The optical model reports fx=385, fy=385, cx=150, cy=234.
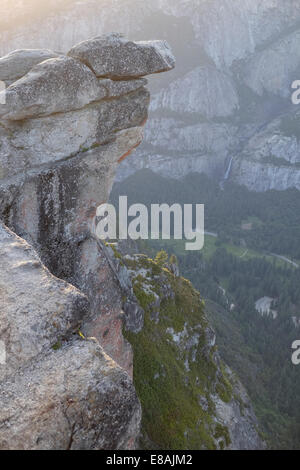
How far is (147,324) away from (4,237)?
18643 mm

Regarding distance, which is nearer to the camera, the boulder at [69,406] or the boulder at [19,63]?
the boulder at [69,406]

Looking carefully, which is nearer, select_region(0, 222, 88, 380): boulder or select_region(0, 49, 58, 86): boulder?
select_region(0, 222, 88, 380): boulder

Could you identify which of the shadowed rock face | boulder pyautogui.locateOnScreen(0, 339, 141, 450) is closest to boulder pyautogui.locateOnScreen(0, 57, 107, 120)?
the shadowed rock face

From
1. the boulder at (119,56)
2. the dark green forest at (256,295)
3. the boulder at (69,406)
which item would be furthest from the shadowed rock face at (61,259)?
the dark green forest at (256,295)

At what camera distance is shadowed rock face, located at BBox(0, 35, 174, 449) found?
935cm

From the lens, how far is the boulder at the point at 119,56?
1902 centimetres

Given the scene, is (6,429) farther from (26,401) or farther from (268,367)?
(268,367)

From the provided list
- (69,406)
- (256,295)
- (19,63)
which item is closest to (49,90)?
(19,63)

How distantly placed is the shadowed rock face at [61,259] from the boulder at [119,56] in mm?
162

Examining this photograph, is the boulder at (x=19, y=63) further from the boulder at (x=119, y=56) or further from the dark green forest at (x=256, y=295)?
the dark green forest at (x=256, y=295)

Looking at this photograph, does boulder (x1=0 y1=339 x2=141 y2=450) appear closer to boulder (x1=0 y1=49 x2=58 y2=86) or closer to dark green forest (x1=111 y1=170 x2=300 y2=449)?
boulder (x1=0 y1=49 x2=58 y2=86)

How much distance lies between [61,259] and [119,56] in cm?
1085

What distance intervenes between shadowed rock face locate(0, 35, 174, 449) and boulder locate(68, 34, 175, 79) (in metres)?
0.16

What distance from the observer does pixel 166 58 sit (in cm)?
2172
